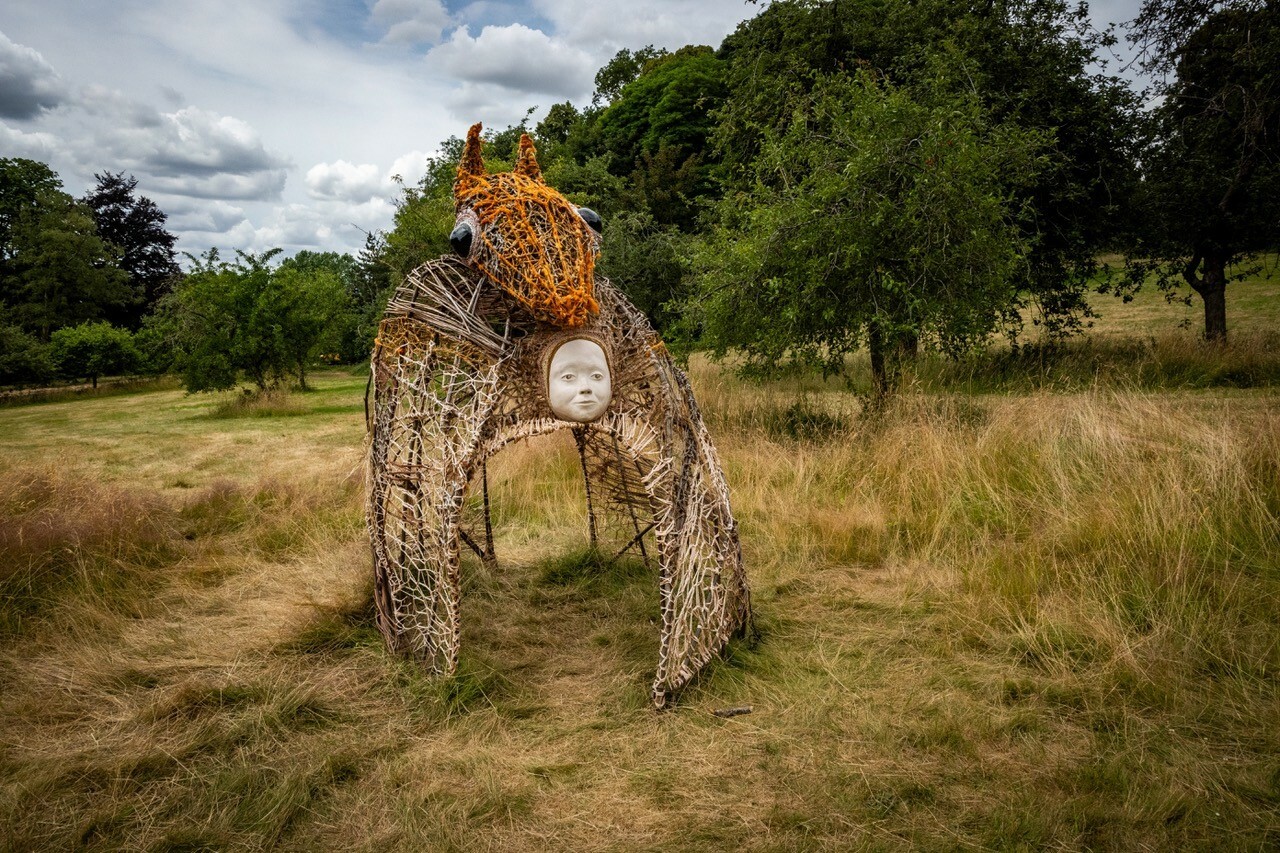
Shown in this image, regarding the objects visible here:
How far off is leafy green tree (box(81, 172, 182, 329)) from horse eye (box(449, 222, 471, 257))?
31458 mm

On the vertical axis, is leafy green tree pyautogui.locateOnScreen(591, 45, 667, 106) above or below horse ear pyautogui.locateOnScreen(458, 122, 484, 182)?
above

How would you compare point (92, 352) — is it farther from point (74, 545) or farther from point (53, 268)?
point (74, 545)

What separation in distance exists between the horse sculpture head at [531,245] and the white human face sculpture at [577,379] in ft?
0.41

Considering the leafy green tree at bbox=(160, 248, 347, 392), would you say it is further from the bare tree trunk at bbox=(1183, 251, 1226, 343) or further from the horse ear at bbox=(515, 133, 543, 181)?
the bare tree trunk at bbox=(1183, 251, 1226, 343)

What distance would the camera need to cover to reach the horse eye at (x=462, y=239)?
3221 mm

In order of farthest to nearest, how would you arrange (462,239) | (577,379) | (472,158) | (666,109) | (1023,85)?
(666,109) < (1023,85) < (472,158) < (462,239) < (577,379)

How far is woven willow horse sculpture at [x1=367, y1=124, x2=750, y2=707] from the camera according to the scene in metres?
3.12

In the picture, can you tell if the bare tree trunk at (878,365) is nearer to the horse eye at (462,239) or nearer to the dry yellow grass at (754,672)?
the dry yellow grass at (754,672)

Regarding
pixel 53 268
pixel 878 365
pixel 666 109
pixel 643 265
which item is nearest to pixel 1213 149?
pixel 878 365

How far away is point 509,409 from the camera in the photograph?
3.31 m

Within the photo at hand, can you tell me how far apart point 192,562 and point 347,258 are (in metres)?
54.0

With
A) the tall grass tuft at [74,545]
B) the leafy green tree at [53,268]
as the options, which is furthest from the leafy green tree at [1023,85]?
the leafy green tree at [53,268]

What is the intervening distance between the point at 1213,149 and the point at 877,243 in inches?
260

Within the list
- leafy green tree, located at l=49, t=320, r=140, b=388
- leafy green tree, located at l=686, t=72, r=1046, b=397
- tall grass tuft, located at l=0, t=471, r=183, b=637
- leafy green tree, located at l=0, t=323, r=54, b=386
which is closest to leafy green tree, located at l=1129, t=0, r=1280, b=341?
leafy green tree, located at l=686, t=72, r=1046, b=397
